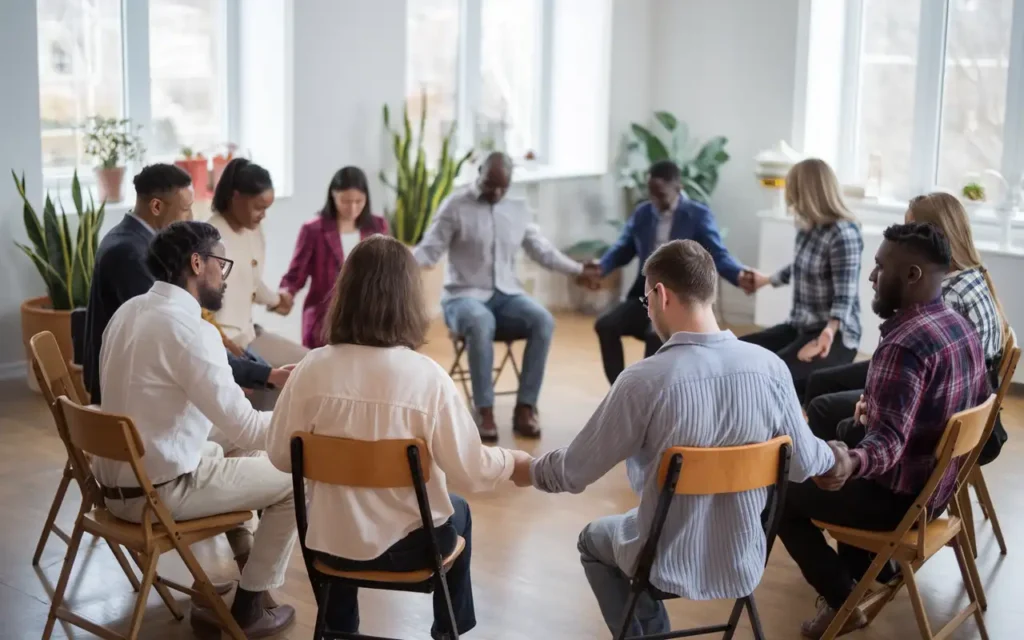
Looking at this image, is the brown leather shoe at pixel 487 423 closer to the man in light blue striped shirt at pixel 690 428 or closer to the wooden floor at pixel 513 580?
the wooden floor at pixel 513 580

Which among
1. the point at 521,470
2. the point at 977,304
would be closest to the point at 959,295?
the point at 977,304

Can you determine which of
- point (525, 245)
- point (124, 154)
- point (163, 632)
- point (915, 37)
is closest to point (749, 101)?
point (915, 37)

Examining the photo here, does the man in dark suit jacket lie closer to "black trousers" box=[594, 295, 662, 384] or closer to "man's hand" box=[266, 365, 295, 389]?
"man's hand" box=[266, 365, 295, 389]

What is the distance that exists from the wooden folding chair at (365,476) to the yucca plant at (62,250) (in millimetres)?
3519

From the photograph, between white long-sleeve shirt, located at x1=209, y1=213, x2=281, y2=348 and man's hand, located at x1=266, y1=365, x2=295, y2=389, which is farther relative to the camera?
white long-sleeve shirt, located at x1=209, y1=213, x2=281, y2=348

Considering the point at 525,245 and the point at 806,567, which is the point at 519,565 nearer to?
the point at 806,567

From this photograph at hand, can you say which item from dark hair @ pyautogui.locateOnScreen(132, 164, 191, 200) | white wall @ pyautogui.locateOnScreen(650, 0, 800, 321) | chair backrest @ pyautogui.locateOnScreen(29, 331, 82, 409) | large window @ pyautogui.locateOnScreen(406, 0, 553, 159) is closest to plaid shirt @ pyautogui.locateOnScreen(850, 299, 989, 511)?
chair backrest @ pyautogui.locateOnScreen(29, 331, 82, 409)

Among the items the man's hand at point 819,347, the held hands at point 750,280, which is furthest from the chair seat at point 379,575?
the held hands at point 750,280

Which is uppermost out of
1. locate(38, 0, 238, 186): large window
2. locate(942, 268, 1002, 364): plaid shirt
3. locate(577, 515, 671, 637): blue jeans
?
locate(38, 0, 238, 186): large window

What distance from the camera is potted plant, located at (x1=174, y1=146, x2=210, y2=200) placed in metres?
6.70

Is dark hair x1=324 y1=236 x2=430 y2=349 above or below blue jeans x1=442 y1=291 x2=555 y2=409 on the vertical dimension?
above

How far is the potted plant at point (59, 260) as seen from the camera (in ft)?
19.7

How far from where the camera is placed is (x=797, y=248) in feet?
17.1

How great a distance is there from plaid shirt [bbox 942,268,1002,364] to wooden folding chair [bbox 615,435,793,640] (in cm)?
151
